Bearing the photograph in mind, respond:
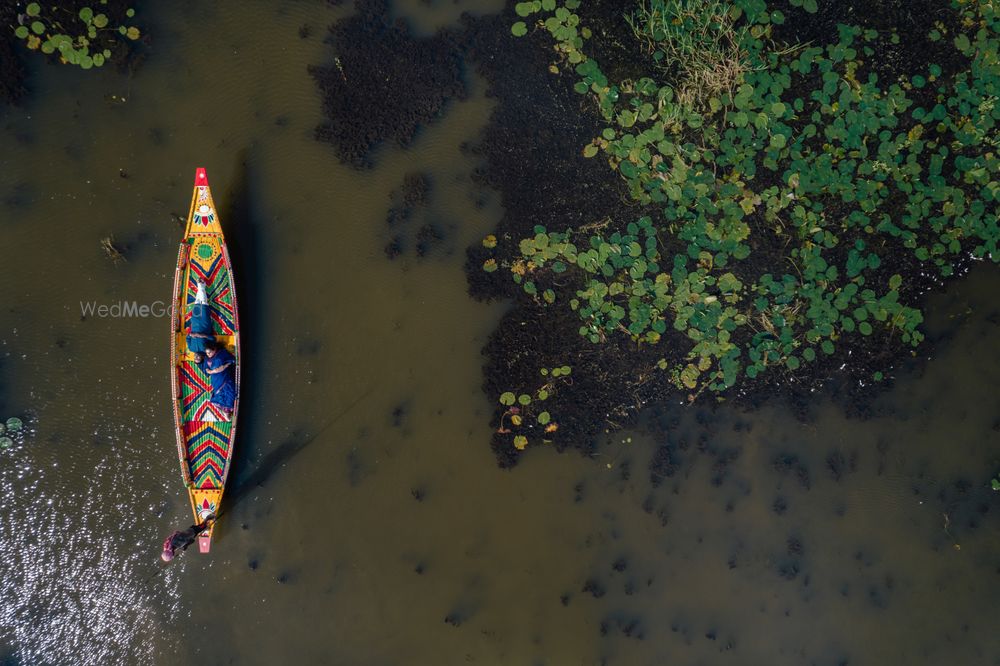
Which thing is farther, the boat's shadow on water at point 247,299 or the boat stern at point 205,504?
the boat's shadow on water at point 247,299

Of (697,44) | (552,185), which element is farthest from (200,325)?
(697,44)

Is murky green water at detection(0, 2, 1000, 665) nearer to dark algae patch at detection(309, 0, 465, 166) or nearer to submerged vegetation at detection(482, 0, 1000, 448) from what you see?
dark algae patch at detection(309, 0, 465, 166)

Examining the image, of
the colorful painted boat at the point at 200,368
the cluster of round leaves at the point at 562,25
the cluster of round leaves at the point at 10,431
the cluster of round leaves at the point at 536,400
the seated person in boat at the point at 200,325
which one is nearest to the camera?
the seated person in boat at the point at 200,325

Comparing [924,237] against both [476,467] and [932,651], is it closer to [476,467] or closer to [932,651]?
[932,651]

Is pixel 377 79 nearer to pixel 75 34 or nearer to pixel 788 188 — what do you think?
pixel 75 34

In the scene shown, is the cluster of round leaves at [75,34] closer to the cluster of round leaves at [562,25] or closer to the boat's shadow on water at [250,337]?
the boat's shadow on water at [250,337]

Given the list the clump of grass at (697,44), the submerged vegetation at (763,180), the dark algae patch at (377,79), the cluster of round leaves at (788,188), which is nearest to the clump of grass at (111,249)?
the dark algae patch at (377,79)

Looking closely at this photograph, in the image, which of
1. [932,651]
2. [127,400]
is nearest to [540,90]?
[127,400]
